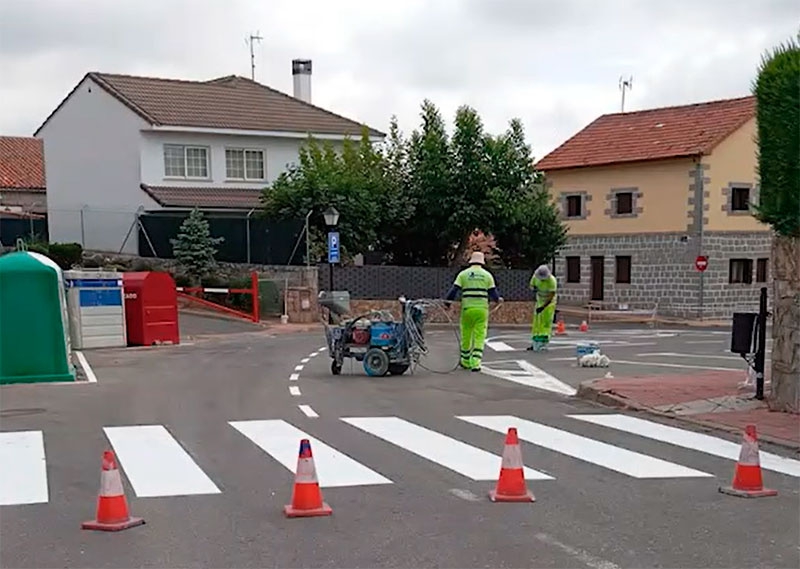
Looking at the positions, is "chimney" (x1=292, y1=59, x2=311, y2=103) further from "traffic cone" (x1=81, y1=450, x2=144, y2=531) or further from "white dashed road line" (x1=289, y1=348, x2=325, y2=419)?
"traffic cone" (x1=81, y1=450, x2=144, y2=531)

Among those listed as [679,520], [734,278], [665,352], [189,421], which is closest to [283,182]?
[665,352]

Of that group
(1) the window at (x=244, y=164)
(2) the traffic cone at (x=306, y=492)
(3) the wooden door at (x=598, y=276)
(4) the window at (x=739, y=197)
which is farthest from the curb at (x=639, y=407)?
(3) the wooden door at (x=598, y=276)

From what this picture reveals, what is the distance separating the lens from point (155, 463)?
8.81 metres

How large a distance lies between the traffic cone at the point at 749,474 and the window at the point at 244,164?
113 ft

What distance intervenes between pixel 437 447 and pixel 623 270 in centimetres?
3508

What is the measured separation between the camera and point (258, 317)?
29.2 m

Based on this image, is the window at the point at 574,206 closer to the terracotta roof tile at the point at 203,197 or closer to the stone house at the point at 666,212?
the stone house at the point at 666,212

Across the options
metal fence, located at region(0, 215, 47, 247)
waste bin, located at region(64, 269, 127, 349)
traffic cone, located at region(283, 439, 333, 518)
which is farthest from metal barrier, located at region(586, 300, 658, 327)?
traffic cone, located at region(283, 439, 333, 518)

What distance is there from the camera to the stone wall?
40688 mm

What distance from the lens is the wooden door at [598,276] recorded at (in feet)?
145

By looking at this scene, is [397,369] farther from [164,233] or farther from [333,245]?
[164,233]

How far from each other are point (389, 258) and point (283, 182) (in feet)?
18.5

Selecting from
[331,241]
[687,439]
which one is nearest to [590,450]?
[687,439]

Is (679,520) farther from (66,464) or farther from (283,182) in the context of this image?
(283,182)
